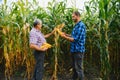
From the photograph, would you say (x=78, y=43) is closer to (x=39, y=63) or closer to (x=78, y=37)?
(x=78, y=37)

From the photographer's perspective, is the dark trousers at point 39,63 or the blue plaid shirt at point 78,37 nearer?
the blue plaid shirt at point 78,37

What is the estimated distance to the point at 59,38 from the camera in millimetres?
6297

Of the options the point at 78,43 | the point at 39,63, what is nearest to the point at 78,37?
the point at 78,43


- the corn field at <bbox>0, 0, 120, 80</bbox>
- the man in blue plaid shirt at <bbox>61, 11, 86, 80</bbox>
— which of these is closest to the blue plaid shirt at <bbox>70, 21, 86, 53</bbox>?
the man in blue plaid shirt at <bbox>61, 11, 86, 80</bbox>

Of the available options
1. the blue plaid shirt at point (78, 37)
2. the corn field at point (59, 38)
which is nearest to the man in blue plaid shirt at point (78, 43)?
the blue plaid shirt at point (78, 37)

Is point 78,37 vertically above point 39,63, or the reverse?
point 78,37

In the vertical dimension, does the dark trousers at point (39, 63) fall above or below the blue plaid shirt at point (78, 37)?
below

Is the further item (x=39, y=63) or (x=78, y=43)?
(x=39, y=63)

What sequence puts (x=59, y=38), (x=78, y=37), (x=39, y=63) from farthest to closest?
(x=59, y=38) → (x=39, y=63) → (x=78, y=37)

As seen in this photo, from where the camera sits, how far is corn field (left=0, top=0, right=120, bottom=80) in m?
5.62

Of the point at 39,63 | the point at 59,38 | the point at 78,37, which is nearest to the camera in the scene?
the point at 78,37

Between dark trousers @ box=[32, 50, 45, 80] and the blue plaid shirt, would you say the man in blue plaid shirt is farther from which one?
dark trousers @ box=[32, 50, 45, 80]

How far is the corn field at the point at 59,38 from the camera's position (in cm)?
562

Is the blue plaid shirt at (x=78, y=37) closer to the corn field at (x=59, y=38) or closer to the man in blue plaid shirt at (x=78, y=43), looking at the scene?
the man in blue plaid shirt at (x=78, y=43)
